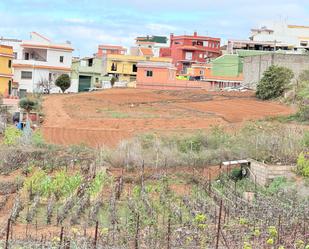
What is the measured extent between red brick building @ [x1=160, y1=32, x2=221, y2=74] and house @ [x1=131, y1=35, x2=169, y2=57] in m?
1.06

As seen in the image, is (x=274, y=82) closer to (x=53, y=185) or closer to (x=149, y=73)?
(x=149, y=73)

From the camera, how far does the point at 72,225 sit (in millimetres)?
11773

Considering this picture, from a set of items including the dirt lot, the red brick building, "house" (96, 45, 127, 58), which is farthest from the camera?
"house" (96, 45, 127, 58)

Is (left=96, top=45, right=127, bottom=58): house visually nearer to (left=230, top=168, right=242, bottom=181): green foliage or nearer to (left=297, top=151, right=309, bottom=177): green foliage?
(left=230, top=168, right=242, bottom=181): green foliage

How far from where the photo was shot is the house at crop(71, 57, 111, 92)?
1863 inches

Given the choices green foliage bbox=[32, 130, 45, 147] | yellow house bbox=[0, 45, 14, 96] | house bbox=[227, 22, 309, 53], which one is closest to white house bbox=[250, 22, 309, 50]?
house bbox=[227, 22, 309, 53]

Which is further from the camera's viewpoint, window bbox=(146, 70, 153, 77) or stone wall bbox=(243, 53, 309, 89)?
window bbox=(146, 70, 153, 77)

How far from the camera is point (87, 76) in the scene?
49.9m

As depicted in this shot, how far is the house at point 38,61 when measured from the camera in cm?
4288

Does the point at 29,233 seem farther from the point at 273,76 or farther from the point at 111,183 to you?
the point at 273,76

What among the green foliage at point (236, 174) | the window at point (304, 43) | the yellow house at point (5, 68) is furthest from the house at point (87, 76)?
the green foliage at point (236, 174)

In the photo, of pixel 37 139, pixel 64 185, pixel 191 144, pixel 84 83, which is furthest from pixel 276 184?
pixel 84 83

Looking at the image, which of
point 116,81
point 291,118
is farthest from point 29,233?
point 116,81

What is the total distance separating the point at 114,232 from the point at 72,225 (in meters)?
1.45
